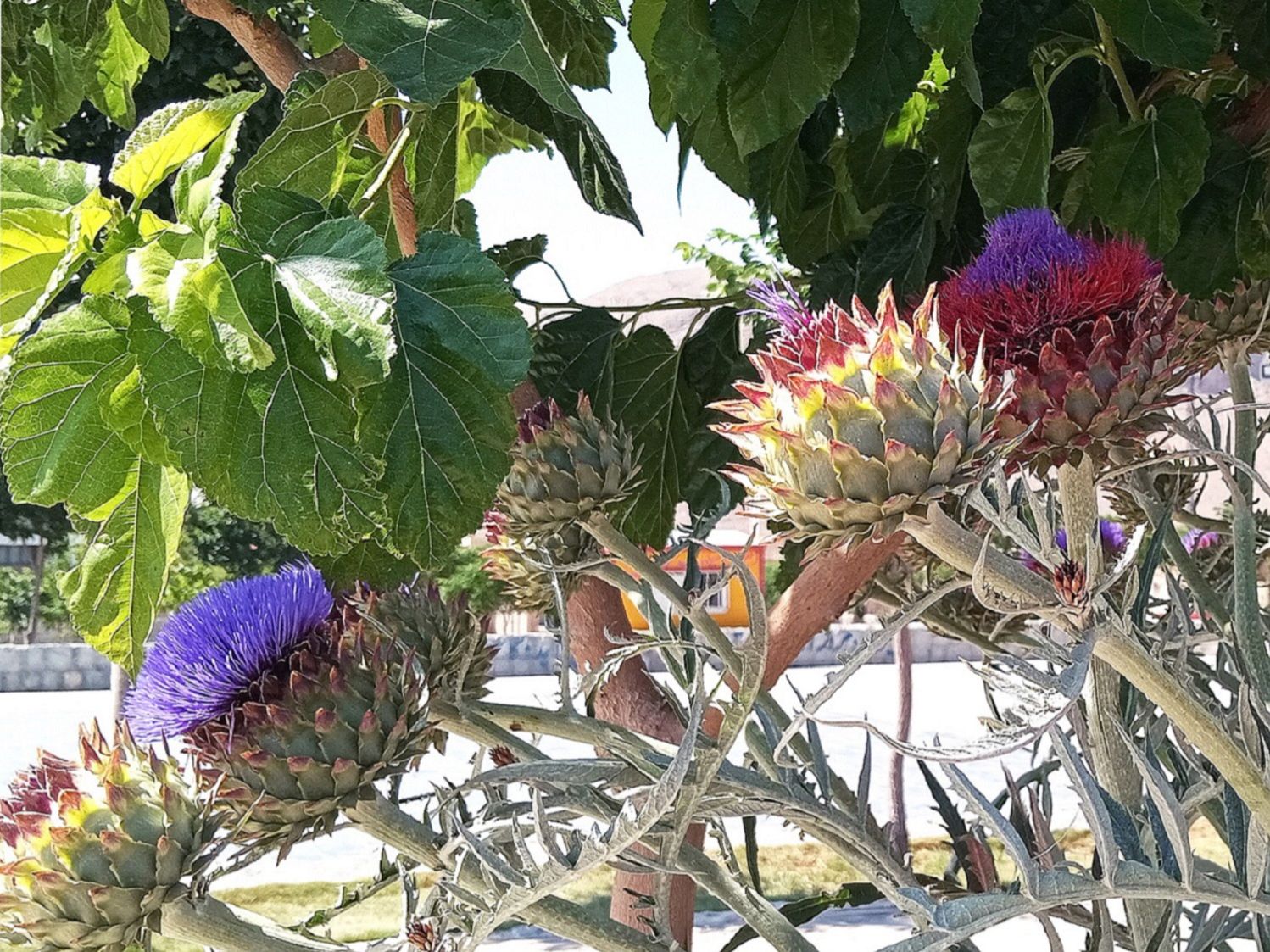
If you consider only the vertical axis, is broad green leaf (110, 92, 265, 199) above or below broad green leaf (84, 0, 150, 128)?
below

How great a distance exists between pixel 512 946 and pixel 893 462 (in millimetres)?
3038

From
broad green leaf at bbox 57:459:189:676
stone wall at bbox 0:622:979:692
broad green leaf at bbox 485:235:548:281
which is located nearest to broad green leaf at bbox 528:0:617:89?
broad green leaf at bbox 485:235:548:281

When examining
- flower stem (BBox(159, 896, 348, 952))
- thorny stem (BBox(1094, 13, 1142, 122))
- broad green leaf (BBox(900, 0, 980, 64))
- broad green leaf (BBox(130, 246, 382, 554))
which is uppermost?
thorny stem (BBox(1094, 13, 1142, 122))

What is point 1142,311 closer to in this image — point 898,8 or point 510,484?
point 898,8

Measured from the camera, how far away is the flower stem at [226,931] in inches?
17.1

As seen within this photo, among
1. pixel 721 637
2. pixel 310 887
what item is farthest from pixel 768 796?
pixel 310 887

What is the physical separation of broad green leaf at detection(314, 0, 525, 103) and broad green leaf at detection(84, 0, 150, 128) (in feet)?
1.73

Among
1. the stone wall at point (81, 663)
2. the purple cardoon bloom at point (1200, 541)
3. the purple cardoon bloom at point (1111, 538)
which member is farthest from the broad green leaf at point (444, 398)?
the stone wall at point (81, 663)

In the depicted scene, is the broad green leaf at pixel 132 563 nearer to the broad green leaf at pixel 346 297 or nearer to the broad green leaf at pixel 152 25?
the broad green leaf at pixel 346 297

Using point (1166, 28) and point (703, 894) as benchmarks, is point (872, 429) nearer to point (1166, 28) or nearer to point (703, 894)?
point (1166, 28)

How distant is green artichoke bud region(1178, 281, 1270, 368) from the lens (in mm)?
570

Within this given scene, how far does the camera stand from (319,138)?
519mm

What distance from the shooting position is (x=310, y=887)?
11.1ft

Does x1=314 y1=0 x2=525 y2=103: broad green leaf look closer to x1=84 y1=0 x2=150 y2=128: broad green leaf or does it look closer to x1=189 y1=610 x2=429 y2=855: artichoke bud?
x1=189 y1=610 x2=429 y2=855: artichoke bud
